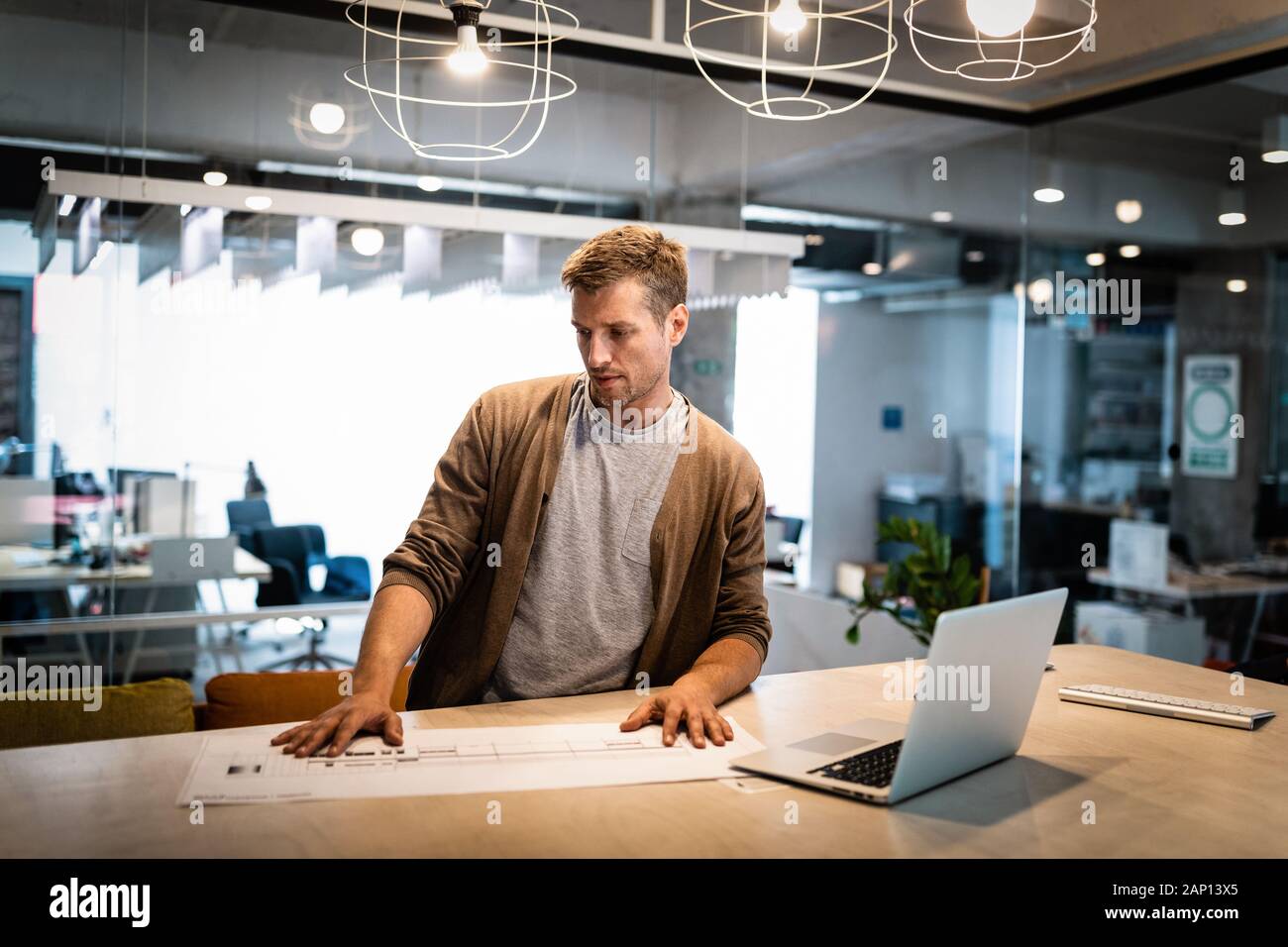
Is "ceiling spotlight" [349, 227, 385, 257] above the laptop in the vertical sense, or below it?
above

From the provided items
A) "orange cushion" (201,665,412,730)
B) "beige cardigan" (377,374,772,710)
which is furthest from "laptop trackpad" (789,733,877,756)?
"orange cushion" (201,665,412,730)

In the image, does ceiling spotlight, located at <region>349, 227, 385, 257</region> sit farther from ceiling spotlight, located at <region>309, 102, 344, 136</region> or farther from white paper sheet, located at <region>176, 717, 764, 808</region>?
white paper sheet, located at <region>176, 717, 764, 808</region>

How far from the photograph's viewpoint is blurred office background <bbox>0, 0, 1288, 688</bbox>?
14.4 ft

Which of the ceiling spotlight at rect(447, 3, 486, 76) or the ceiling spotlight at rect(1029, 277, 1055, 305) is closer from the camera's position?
the ceiling spotlight at rect(447, 3, 486, 76)

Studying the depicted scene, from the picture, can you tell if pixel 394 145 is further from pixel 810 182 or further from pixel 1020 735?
pixel 1020 735

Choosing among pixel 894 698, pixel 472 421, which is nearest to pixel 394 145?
pixel 472 421

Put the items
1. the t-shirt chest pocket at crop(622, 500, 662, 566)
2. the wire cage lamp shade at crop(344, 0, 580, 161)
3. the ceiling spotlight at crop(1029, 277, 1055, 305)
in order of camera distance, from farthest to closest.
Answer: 1. the ceiling spotlight at crop(1029, 277, 1055, 305)
2. the wire cage lamp shade at crop(344, 0, 580, 161)
3. the t-shirt chest pocket at crop(622, 500, 662, 566)

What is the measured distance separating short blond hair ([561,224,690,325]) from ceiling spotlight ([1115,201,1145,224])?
432 centimetres

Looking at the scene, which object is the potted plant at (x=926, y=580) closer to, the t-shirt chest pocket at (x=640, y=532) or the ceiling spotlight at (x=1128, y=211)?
the ceiling spotlight at (x=1128, y=211)

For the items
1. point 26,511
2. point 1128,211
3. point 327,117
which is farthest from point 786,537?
point 26,511

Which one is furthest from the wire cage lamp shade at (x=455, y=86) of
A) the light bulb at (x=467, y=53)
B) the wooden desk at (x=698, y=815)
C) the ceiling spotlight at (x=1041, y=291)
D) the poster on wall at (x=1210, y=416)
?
the wooden desk at (x=698, y=815)

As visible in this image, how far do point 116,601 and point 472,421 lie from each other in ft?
9.36

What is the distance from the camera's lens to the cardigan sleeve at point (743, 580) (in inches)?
91.0

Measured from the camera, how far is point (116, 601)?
14.8ft
